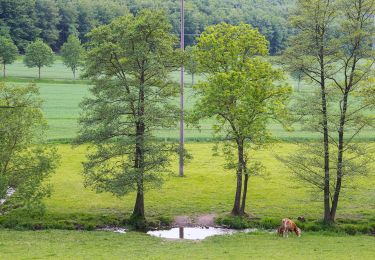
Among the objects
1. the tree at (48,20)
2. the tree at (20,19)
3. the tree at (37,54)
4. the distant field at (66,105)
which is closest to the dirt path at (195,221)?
the distant field at (66,105)

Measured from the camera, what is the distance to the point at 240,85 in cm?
3406

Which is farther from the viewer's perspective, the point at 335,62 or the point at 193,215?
the point at 193,215

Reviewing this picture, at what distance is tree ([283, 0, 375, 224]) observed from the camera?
32.2 metres

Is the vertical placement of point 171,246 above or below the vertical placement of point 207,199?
below

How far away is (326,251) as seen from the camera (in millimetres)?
26984

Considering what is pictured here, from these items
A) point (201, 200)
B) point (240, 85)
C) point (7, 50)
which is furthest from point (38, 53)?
point (240, 85)

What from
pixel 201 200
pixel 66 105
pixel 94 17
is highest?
pixel 94 17

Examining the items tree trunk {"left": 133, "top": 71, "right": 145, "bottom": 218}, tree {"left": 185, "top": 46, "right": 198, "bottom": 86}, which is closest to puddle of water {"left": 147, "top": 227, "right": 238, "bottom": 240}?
tree trunk {"left": 133, "top": 71, "right": 145, "bottom": 218}

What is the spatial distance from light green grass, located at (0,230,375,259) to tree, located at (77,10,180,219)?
4.47 meters

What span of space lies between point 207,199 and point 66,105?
5290cm

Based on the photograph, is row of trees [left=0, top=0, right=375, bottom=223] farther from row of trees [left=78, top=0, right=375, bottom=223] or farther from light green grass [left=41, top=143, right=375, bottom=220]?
light green grass [left=41, top=143, right=375, bottom=220]

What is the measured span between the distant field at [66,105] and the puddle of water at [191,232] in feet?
23.4

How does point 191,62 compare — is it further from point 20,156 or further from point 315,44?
point 20,156

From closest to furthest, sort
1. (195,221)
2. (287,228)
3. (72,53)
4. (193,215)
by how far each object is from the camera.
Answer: (287,228)
(195,221)
(193,215)
(72,53)
